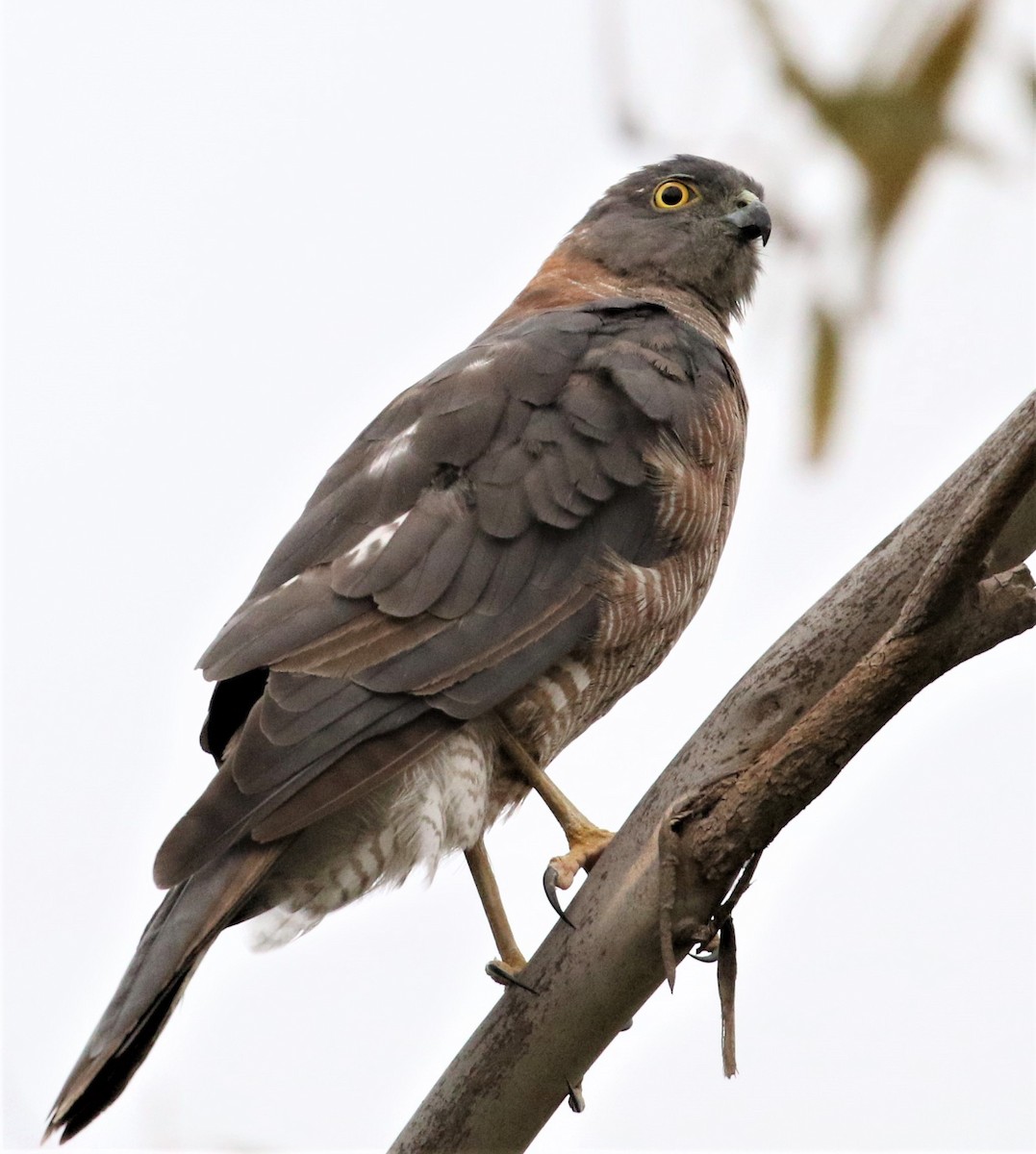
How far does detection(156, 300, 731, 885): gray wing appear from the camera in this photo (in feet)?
10.3

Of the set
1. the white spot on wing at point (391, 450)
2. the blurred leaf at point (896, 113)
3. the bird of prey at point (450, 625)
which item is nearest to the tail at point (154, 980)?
the bird of prey at point (450, 625)

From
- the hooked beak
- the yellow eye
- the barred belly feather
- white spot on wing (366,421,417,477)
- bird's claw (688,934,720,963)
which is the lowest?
bird's claw (688,934,720,963)

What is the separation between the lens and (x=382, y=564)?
11.6 feet

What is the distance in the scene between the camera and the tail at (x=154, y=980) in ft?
9.43

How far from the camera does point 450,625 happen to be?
3479mm

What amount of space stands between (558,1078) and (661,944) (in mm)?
361

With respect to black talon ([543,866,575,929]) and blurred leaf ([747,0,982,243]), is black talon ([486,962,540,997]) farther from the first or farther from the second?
blurred leaf ([747,0,982,243])

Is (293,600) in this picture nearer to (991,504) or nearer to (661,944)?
(661,944)

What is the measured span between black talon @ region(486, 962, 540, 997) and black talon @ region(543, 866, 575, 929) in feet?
0.46

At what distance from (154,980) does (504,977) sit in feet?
2.27

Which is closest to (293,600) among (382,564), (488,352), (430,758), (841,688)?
(382,564)

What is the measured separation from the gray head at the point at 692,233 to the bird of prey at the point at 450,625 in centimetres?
84

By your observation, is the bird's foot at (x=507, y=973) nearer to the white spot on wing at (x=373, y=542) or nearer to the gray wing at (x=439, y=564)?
the gray wing at (x=439, y=564)

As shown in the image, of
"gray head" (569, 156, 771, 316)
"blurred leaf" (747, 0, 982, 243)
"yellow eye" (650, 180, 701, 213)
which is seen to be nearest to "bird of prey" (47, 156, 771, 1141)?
"gray head" (569, 156, 771, 316)
